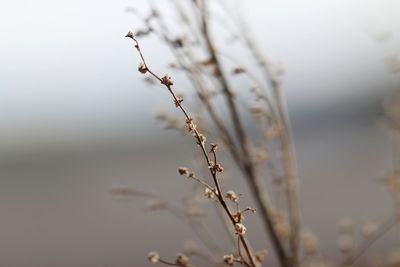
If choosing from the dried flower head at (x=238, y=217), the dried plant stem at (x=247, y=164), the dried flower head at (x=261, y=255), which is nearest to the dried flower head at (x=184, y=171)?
the dried flower head at (x=238, y=217)

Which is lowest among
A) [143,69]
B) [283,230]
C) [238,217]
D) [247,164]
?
[238,217]

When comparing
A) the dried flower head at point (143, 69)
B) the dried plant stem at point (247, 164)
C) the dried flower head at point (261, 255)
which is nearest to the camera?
the dried flower head at point (143, 69)

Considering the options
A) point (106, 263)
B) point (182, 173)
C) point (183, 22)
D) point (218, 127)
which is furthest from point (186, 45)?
point (106, 263)

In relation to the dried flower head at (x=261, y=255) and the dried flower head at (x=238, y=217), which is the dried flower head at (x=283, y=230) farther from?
the dried flower head at (x=238, y=217)

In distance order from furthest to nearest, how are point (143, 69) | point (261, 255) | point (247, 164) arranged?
point (247, 164) → point (261, 255) → point (143, 69)

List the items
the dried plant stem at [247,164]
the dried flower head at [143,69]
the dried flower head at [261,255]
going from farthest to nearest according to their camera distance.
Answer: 1. the dried plant stem at [247,164]
2. the dried flower head at [261,255]
3. the dried flower head at [143,69]

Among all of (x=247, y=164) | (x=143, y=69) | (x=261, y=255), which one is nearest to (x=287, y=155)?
(x=247, y=164)

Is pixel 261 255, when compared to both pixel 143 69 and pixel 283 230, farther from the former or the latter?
pixel 143 69

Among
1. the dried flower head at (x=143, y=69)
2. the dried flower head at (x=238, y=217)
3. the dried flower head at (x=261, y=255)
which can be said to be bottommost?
the dried flower head at (x=238, y=217)

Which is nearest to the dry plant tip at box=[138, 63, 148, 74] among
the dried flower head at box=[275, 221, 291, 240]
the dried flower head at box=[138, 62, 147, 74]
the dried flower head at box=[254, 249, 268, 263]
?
the dried flower head at box=[138, 62, 147, 74]

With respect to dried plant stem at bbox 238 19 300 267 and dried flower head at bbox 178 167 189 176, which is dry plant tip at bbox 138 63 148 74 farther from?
dried plant stem at bbox 238 19 300 267

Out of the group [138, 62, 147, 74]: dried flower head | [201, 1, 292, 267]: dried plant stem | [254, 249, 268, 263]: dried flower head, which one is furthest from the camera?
[201, 1, 292, 267]: dried plant stem
